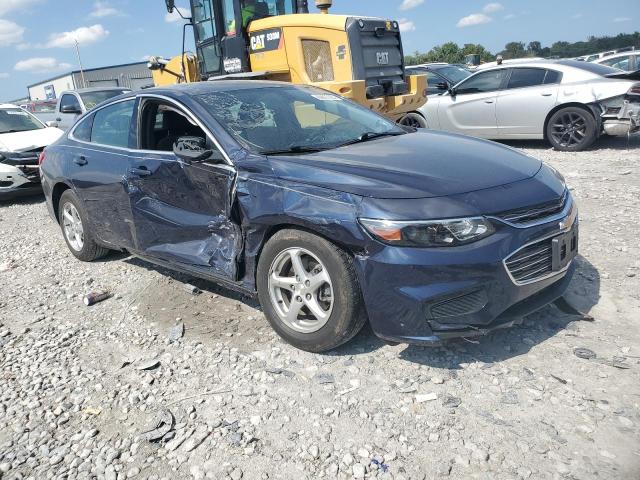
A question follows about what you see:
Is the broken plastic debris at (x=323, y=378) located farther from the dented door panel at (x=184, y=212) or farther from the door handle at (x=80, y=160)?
the door handle at (x=80, y=160)

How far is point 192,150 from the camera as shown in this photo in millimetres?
3623

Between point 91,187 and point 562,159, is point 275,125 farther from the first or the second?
point 562,159

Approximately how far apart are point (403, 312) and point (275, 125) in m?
1.71

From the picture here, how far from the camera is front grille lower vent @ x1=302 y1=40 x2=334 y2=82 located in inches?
323

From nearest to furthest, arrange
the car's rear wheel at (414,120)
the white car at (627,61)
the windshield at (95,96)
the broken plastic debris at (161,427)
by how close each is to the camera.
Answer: the broken plastic debris at (161,427) < the car's rear wheel at (414,120) < the windshield at (95,96) < the white car at (627,61)

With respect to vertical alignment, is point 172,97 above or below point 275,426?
above

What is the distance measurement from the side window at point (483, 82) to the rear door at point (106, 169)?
7.18 m

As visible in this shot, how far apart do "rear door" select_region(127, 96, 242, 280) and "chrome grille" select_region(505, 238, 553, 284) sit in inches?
66.3

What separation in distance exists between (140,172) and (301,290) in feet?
5.75

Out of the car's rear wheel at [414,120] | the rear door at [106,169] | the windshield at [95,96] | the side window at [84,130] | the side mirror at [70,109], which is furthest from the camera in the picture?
the windshield at [95,96]

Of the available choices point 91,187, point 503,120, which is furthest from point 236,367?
point 503,120

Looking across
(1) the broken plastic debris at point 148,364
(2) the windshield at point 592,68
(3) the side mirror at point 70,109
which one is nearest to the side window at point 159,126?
(1) the broken plastic debris at point 148,364

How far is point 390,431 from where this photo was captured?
8.76ft

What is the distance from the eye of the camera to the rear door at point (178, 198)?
142 inches
